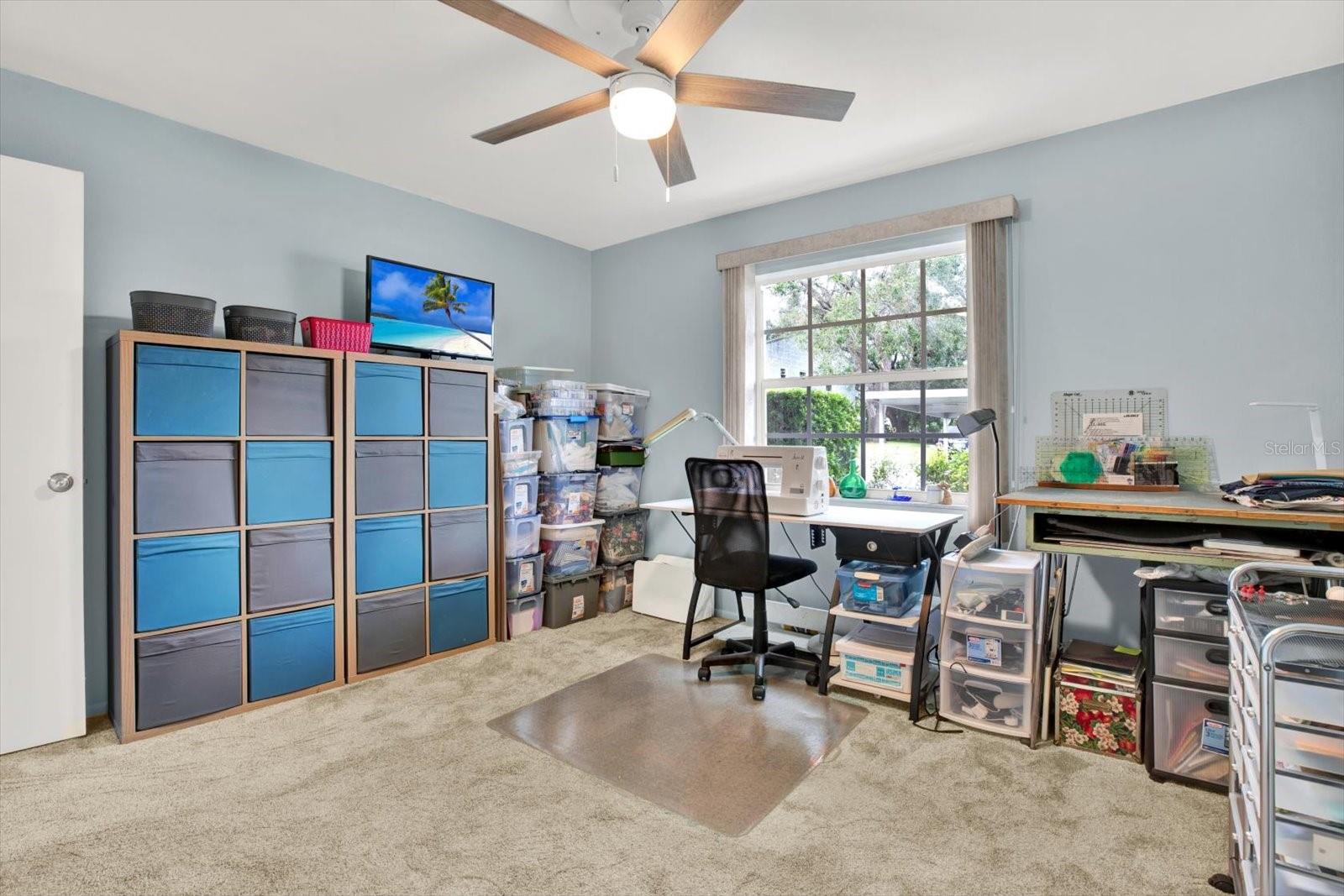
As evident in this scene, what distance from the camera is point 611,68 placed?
1.97 meters

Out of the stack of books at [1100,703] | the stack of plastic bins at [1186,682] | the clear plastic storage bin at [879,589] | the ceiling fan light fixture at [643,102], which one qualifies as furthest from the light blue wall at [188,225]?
the stack of plastic bins at [1186,682]

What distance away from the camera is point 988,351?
10.0 ft

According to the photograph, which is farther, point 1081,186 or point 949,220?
point 949,220

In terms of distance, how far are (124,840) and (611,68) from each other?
8.86 ft

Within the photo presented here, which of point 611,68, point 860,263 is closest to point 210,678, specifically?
point 611,68

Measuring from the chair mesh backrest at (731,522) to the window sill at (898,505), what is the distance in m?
0.85

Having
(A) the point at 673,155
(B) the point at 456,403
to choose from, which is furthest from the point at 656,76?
(B) the point at 456,403

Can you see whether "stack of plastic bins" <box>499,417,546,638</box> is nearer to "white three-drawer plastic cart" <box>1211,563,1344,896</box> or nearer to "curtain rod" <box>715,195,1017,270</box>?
"curtain rod" <box>715,195,1017,270</box>

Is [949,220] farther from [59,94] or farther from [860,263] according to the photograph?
[59,94]

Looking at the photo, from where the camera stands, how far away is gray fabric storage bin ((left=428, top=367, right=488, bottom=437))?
11.1 ft

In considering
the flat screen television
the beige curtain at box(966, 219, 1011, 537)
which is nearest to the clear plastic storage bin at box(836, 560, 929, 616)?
the beige curtain at box(966, 219, 1011, 537)

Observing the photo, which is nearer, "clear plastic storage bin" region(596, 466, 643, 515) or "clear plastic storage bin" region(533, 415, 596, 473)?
"clear plastic storage bin" region(533, 415, 596, 473)

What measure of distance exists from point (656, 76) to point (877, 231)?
1857mm

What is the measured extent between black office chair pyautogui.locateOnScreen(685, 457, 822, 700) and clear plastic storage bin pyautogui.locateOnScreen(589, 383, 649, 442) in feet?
4.77
